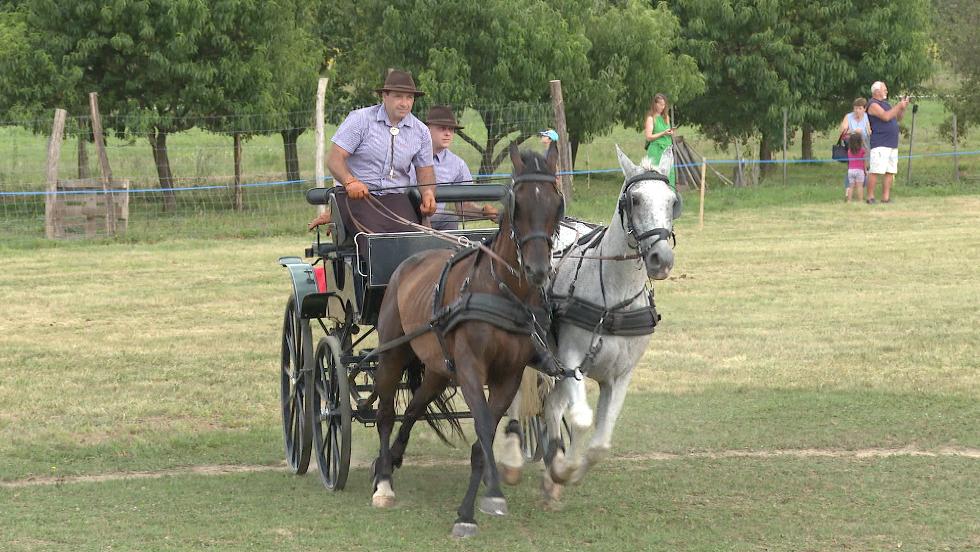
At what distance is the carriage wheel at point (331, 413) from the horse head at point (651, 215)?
174cm

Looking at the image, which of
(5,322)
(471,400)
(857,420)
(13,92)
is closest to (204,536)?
(471,400)

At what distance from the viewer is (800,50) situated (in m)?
27.0

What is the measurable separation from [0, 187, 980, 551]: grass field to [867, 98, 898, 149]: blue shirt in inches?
214

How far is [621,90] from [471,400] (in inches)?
736

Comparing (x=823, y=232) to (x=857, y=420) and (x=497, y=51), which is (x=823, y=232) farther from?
(x=857, y=420)

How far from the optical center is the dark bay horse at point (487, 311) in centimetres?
588

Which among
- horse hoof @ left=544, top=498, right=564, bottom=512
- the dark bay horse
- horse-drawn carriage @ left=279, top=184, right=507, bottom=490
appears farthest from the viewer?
horse-drawn carriage @ left=279, top=184, right=507, bottom=490

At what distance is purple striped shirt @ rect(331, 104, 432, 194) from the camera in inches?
312

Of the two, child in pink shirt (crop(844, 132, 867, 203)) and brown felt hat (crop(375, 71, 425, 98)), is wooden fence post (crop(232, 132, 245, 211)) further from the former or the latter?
brown felt hat (crop(375, 71, 425, 98))

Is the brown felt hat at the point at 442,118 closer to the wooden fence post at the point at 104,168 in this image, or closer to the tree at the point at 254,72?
the wooden fence post at the point at 104,168

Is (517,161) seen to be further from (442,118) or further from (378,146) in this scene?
(442,118)

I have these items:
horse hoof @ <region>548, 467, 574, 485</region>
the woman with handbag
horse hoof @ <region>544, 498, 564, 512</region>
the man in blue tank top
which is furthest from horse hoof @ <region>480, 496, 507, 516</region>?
the woman with handbag

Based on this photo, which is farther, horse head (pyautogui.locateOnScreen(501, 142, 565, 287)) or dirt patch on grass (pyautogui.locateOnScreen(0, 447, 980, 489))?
dirt patch on grass (pyautogui.locateOnScreen(0, 447, 980, 489))

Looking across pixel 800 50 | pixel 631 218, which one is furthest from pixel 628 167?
pixel 800 50
